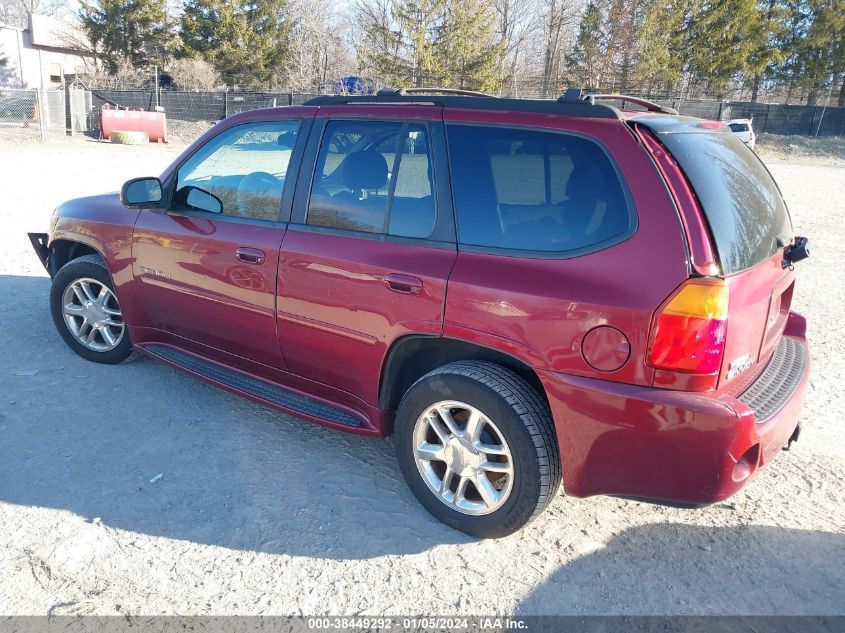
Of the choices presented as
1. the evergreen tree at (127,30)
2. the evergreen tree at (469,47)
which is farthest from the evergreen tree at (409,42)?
the evergreen tree at (127,30)

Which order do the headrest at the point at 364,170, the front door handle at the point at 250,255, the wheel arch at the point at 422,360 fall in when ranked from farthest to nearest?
the front door handle at the point at 250,255 → the headrest at the point at 364,170 → the wheel arch at the point at 422,360

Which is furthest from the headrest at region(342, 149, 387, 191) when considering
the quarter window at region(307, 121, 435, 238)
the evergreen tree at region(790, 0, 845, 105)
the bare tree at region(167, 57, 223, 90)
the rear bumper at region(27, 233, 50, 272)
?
the evergreen tree at region(790, 0, 845, 105)

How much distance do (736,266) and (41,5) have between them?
258 ft

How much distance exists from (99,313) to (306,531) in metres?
2.57

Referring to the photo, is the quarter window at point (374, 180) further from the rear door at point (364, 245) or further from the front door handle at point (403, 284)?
the front door handle at point (403, 284)

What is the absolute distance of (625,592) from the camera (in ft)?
8.76

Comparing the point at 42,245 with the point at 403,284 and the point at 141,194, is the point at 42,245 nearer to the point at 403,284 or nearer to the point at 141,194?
the point at 141,194

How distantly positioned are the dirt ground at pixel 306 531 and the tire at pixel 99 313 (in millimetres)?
309

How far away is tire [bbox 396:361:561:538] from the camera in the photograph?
2.71 meters

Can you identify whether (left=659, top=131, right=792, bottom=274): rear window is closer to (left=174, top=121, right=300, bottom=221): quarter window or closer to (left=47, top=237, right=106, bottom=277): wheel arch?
(left=174, top=121, right=300, bottom=221): quarter window

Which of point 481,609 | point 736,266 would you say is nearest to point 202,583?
point 481,609

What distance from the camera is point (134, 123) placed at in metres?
25.7

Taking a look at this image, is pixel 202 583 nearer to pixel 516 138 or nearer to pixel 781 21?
pixel 516 138

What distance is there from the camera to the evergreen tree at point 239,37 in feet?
137
